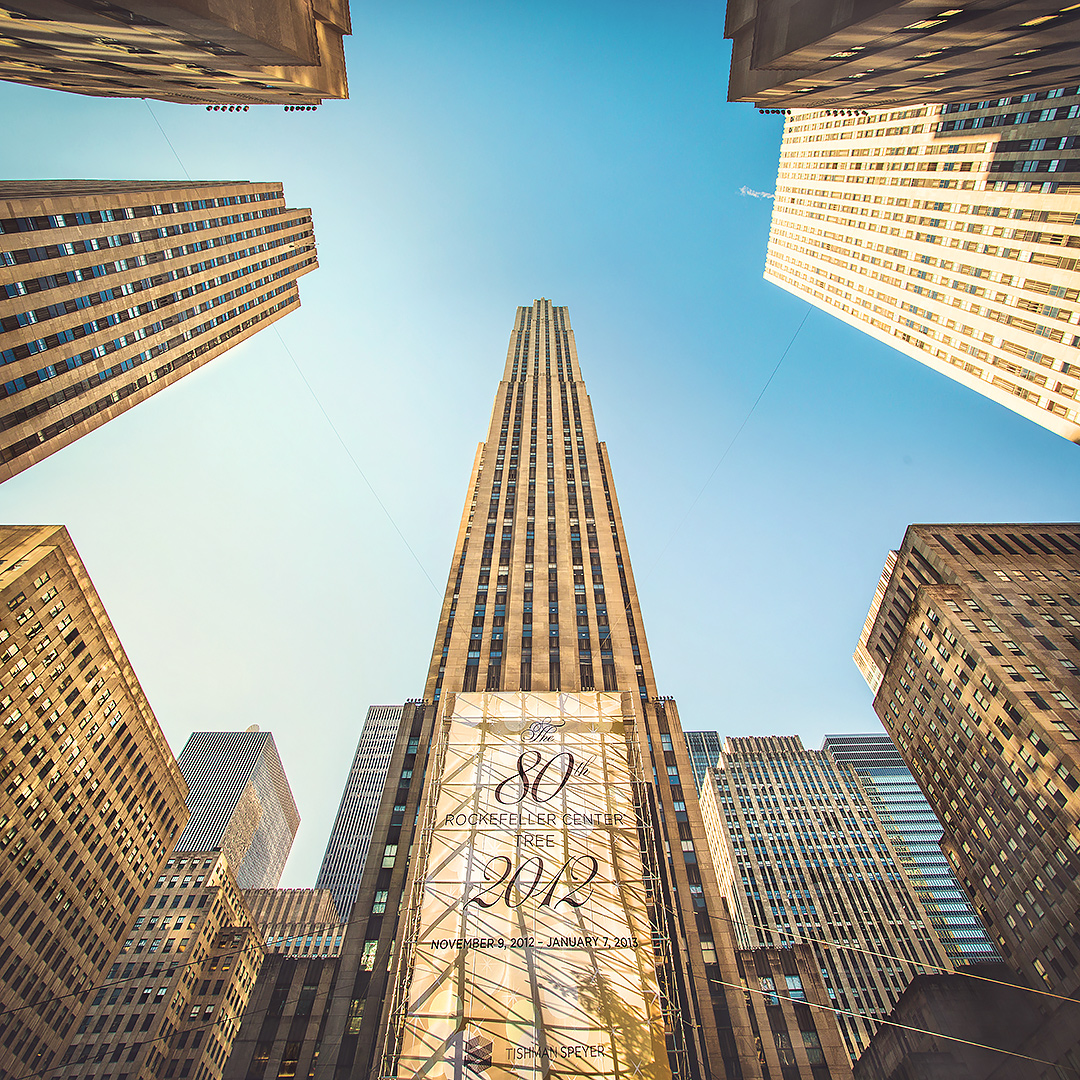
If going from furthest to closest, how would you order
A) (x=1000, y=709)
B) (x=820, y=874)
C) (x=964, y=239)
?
(x=820, y=874), (x=964, y=239), (x=1000, y=709)

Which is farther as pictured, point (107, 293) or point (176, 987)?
point (176, 987)

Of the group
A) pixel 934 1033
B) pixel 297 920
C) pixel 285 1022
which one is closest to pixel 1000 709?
pixel 934 1033

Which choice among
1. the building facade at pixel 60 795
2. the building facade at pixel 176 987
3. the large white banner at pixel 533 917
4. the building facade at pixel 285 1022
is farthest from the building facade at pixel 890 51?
the building facade at pixel 176 987

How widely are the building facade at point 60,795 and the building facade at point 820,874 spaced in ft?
296

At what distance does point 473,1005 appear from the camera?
24797 mm

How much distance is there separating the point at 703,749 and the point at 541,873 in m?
139

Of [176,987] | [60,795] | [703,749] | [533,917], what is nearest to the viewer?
[533,917]

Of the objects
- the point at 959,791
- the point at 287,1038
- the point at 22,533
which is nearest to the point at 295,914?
the point at 22,533

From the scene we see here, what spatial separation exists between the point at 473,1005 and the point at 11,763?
6608 centimetres

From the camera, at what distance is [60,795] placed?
70.6 meters

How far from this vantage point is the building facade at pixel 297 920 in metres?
140

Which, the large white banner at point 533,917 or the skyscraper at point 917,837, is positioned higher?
the large white banner at point 533,917

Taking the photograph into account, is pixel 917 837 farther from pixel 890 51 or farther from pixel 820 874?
pixel 890 51

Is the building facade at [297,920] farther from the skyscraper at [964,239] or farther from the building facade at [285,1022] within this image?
the skyscraper at [964,239]
